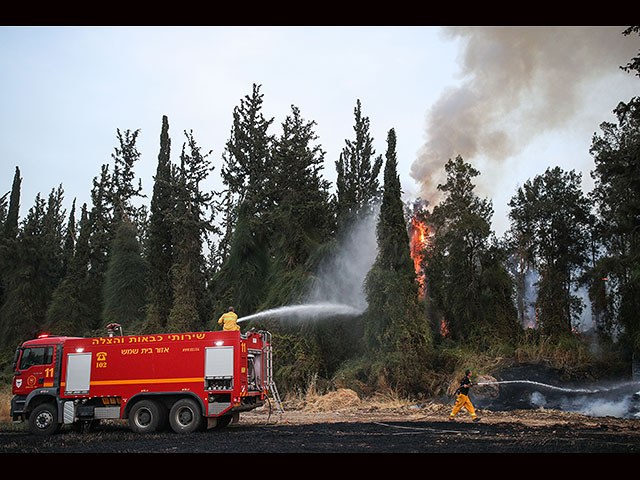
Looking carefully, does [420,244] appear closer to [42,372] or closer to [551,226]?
[551,226]

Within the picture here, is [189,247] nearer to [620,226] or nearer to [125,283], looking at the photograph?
[125,283]

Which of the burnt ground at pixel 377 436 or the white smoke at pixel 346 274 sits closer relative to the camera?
the burnt ground at pixel 377 436

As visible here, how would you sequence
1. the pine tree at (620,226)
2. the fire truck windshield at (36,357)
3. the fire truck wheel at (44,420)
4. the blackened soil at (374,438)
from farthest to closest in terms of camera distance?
the pine tree at (620,226)
the fire truck windshield at (36,357)
the fire truck wheel at (44,420)
the blackened soil at (374,438)

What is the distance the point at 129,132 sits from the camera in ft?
152

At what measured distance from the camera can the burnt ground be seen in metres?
11.7

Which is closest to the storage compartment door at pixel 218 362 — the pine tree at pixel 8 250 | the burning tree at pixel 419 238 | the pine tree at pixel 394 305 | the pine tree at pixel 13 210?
the pine tree at pixel 394 305

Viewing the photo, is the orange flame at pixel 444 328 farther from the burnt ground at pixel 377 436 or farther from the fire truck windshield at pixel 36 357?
the fire truck windshield at pixel 36 357

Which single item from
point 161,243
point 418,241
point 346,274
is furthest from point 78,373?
point 418,241

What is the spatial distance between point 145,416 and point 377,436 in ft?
22.8

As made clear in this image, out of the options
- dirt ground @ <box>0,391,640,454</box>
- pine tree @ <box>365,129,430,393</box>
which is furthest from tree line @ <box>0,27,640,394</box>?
dirt ground @ <box>0,391,640,454</box>

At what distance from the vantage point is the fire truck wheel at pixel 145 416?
15.8 meters

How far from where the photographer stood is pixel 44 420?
653 inches

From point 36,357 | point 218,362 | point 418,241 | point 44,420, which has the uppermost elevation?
point 418,241
